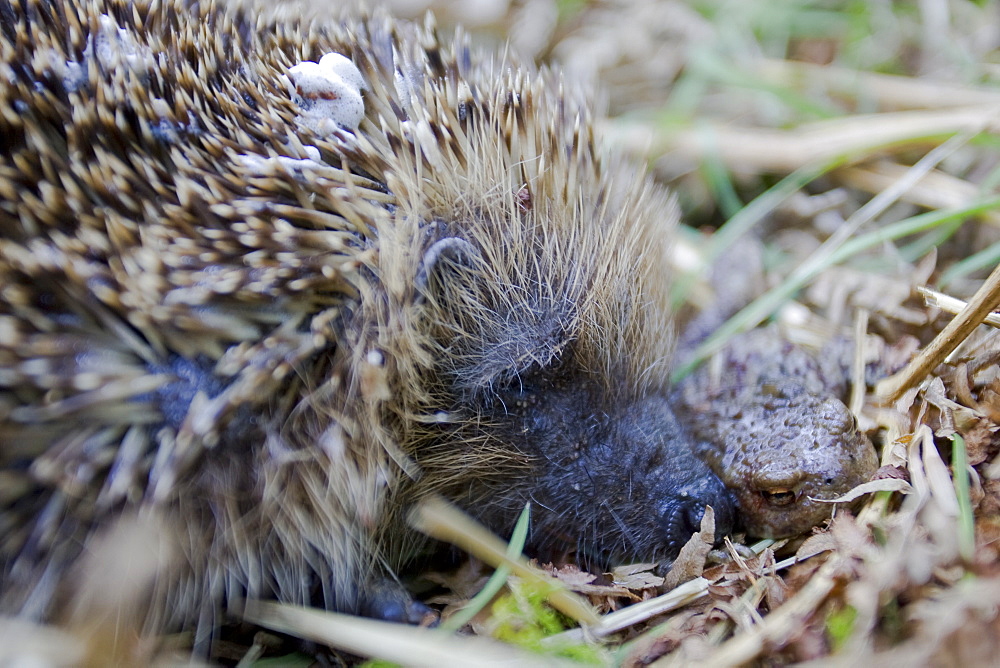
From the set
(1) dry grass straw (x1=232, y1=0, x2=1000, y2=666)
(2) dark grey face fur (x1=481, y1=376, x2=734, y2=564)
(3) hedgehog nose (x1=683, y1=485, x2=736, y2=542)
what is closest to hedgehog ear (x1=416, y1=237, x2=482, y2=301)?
(2) dark grey face fur (x1=481, y1=376, x2=734, y2=564)

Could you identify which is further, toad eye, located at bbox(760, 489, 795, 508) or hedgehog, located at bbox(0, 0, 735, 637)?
toad eye, located at bbox(760, 489, 795, 508)

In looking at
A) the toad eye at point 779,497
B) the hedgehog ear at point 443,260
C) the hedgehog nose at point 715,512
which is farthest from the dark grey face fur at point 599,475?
the hedgehog ear at point 443,260

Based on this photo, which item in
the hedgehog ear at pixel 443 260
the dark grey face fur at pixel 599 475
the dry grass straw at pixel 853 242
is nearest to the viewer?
the dry grass straw at pixel 853 242

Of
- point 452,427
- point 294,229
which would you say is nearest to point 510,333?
point 452,427

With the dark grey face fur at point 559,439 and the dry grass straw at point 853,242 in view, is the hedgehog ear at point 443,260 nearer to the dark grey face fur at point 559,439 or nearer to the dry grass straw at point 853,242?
the dark grey face fur at point 559,439

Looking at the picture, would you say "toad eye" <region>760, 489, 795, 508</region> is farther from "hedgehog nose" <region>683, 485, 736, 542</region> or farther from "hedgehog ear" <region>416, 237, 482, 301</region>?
"hedgehog ear" <region>416, 237, 482, 301</region>

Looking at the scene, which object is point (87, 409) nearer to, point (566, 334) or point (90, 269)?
point (90, 269)

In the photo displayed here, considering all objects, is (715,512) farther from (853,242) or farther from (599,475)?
(853,242)
